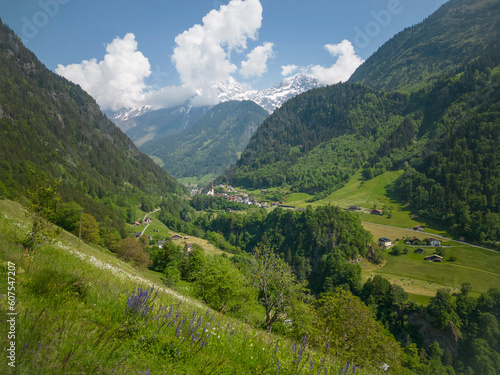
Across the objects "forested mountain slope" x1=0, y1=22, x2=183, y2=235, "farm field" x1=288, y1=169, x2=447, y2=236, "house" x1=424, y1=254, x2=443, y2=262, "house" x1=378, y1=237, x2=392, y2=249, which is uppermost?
"forested mountain slope" x1=0, y1=22, x2=183, y2=235

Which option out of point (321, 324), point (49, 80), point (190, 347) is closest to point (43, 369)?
point (190, 347)

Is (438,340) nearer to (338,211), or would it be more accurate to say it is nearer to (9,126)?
(338,211)

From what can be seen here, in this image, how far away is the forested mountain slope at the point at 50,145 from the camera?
92.4m

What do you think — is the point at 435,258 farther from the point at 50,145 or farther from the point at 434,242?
the point at 50,145

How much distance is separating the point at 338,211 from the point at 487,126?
111926mm

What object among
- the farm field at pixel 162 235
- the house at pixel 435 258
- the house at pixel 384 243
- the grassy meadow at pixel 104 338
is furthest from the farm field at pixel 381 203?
the grassy meadow at pixel 104 338

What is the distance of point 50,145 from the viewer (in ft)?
453

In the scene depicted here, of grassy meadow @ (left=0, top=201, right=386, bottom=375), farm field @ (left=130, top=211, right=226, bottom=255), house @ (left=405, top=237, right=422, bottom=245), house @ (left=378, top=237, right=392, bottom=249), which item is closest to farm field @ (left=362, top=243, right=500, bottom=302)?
house @ (left=405, top=237, right=422, bottom=245)

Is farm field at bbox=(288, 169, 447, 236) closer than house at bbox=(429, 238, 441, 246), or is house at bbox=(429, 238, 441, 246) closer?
house at bbox=(429, 238, 441, 246)

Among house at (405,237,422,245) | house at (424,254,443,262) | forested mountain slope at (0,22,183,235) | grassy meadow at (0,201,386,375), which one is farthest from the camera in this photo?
house at (405,237,422,245)

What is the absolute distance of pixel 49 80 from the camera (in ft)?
655

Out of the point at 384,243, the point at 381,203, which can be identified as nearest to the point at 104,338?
the point at 384,243

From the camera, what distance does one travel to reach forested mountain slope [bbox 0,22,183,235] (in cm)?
9244

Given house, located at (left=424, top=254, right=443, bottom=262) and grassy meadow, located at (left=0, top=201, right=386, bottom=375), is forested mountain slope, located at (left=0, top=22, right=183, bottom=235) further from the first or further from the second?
house, located at (left=424, top=254, right=443, bottom=262)
